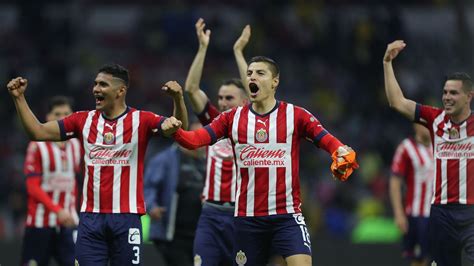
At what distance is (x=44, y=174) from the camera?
10750 millimetres

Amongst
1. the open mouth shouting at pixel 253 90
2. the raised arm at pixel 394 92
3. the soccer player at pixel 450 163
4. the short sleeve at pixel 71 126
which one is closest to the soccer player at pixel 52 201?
the short sleeve at pixel 71 126

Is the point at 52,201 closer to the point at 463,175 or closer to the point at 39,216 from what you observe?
the point at 39,216

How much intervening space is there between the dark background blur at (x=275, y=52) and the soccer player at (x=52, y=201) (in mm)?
7858

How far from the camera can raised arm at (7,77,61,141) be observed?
25.8 feet

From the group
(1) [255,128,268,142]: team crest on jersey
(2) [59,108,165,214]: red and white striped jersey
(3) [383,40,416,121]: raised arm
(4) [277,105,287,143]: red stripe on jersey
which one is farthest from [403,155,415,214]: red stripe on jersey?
(2) [59,108,165,214]: red and white striped jersey

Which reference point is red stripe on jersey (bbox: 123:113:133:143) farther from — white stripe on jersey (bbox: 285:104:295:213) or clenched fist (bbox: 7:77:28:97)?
white stripe on jersey (bbox: 285:104:295:213)

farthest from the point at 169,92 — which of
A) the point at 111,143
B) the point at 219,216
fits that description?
the point at 219,216

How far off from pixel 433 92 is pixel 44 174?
420 inches

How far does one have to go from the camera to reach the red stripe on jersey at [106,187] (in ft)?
26.7

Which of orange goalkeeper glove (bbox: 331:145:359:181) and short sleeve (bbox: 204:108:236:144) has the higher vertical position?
short sleeve (bbox: 204:108:236:144)

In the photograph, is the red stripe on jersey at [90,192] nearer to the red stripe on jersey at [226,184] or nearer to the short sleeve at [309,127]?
→ the short sleeve at [309,127]

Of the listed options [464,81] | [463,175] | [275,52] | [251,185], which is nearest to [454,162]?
[463,175]

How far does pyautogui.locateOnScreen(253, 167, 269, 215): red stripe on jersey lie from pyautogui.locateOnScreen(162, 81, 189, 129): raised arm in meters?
0.75

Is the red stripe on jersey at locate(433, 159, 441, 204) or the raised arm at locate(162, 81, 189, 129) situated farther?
the red stripe on jersey at locate(433, 159, 441, 204)
